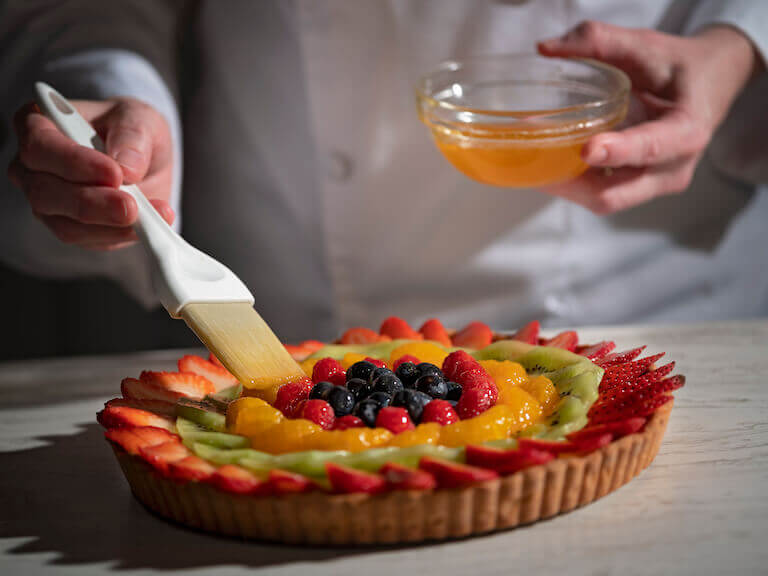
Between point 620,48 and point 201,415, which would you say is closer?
point 201,415

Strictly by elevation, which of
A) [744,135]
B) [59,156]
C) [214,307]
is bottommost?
[214,307]

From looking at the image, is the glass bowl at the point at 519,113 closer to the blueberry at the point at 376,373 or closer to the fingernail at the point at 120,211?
the blueberry at the point at 376,373

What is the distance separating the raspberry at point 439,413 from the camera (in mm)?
1201

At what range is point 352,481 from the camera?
103cm

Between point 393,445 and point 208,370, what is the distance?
519mm

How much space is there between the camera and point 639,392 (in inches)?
49.1

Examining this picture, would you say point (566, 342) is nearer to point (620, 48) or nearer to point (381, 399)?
point (381, 399)

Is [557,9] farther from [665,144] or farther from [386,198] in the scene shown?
[386,198]

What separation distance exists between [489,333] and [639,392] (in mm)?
447

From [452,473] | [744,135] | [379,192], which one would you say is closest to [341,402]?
[452,473]

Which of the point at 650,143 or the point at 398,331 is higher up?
the point at 650,143

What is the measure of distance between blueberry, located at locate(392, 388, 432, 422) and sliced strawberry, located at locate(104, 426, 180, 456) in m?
0.33

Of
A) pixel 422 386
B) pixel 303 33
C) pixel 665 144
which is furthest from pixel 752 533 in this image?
pixel 303 33

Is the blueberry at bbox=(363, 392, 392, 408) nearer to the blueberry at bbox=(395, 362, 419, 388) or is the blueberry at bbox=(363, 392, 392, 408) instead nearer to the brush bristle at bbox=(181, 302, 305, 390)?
the blueberry at bbox=(395, 362, 419, 388)
